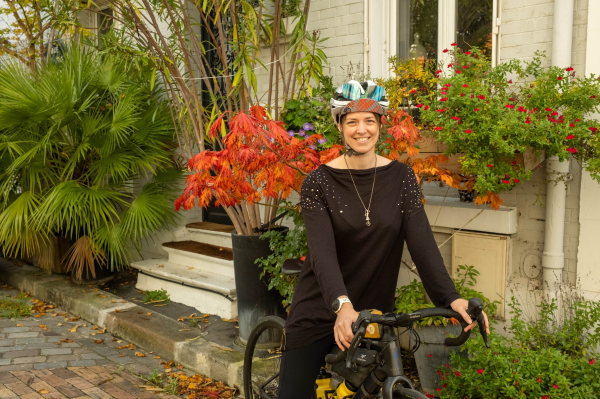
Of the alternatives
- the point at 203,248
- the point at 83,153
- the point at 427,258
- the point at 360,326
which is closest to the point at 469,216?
the point at 427,258

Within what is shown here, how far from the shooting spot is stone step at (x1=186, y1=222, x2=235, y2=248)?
6.20m

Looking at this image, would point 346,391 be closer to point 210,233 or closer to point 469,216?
point 469,216

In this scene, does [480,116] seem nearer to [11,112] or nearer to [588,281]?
[588,281]

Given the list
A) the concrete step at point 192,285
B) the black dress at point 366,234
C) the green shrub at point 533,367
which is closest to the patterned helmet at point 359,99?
the black dress at point 366,234

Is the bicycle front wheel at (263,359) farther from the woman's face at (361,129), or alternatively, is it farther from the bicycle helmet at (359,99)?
the bicycle helmet at (359,99)

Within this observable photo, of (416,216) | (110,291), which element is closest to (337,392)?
(416,216)

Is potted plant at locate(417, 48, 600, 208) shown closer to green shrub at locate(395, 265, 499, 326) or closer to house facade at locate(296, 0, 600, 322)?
house facade at locate(296, 0, 600, 322)

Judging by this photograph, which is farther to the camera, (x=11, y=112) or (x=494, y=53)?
(x=11, y=112)

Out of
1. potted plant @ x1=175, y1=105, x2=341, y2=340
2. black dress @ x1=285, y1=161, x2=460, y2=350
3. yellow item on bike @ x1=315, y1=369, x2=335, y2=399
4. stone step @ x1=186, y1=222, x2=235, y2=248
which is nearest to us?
black dress @ x1=285, y1=161, x2=460, y2=350

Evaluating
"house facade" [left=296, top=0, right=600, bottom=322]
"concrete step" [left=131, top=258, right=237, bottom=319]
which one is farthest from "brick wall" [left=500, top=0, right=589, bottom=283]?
"concrete step" [left=131, top=258, right=237, bottom=319]

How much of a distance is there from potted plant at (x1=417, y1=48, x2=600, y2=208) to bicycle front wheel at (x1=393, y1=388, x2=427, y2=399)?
1785 millimetres

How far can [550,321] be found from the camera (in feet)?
12.0

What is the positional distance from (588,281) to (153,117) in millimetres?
4443

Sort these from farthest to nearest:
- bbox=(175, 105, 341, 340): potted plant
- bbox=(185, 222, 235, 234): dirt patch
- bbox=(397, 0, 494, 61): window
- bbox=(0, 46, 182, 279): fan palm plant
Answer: bbox=(185, 222, 235, 234): dirt patch → bbox=(0, 46, 182, 279): fan palm plant → bbox=(397, 0, 494, 61): window → bbox=(175, 105, 341, 340): potted plant
